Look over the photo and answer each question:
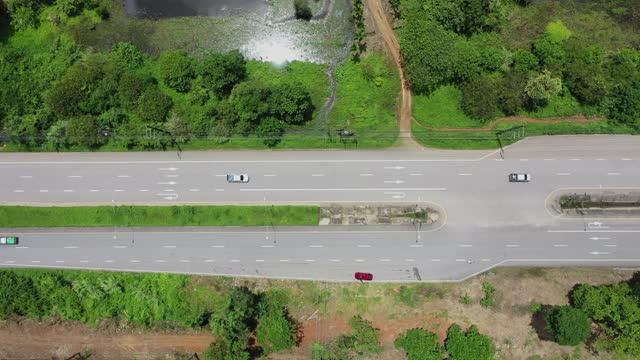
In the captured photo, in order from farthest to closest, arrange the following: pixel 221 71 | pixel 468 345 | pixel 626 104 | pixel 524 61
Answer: pixel 221 71, pixel 524 61, pixel 626 104, pixel 468 345

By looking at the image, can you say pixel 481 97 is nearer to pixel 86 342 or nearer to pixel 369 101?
pixel 369 101

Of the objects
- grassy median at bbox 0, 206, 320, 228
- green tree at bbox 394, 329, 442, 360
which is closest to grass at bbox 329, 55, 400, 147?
grassy median at bbox 0, 206, 320, 228

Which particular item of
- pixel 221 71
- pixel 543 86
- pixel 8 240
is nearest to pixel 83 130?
pixel 8 240

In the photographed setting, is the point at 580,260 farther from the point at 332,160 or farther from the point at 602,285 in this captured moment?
the point at 332,160

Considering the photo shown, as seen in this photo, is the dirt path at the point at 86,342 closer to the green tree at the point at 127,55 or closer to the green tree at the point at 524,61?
the green tree at the point at 127,55

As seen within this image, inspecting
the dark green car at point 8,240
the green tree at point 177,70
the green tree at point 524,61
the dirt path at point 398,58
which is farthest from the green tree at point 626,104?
the dark green car at point 8,240

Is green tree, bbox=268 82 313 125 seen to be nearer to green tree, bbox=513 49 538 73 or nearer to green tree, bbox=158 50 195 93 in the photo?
green tree, bbox=158 50 195 93
